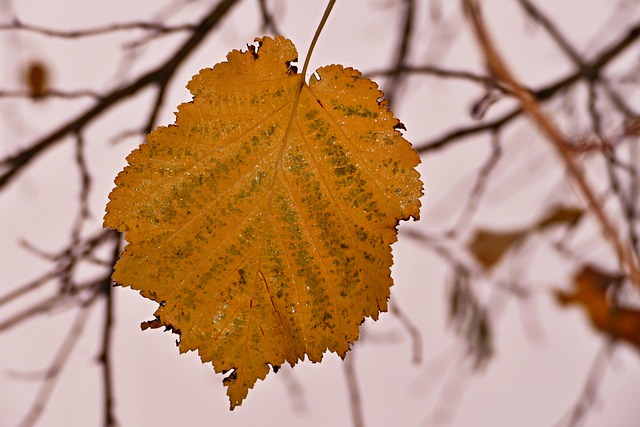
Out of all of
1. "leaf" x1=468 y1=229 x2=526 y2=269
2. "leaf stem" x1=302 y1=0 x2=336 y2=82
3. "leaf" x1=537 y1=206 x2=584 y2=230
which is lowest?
"leaf stem" x1=302 y1=0 x2=336 y2=82

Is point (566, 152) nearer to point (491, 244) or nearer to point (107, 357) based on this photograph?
point (491, 244)

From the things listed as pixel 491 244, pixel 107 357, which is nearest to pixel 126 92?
pixel 107 357

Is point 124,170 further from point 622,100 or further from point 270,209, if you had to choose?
point 622,100

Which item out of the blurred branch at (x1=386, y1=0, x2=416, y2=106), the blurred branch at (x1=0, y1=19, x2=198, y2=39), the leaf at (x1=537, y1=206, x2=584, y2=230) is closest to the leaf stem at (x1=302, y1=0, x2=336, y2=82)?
the blurred branch at (x1=0, y1=19, x2=198, y2=39)

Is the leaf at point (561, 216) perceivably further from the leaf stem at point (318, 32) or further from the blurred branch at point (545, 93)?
the leaf stem at point (318, 32)

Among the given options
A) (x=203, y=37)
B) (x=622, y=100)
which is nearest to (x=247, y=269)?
(x=203, y=37)

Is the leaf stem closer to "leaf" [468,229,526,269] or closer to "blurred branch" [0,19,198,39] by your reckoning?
"blurred branch" [0,19,198,39]
